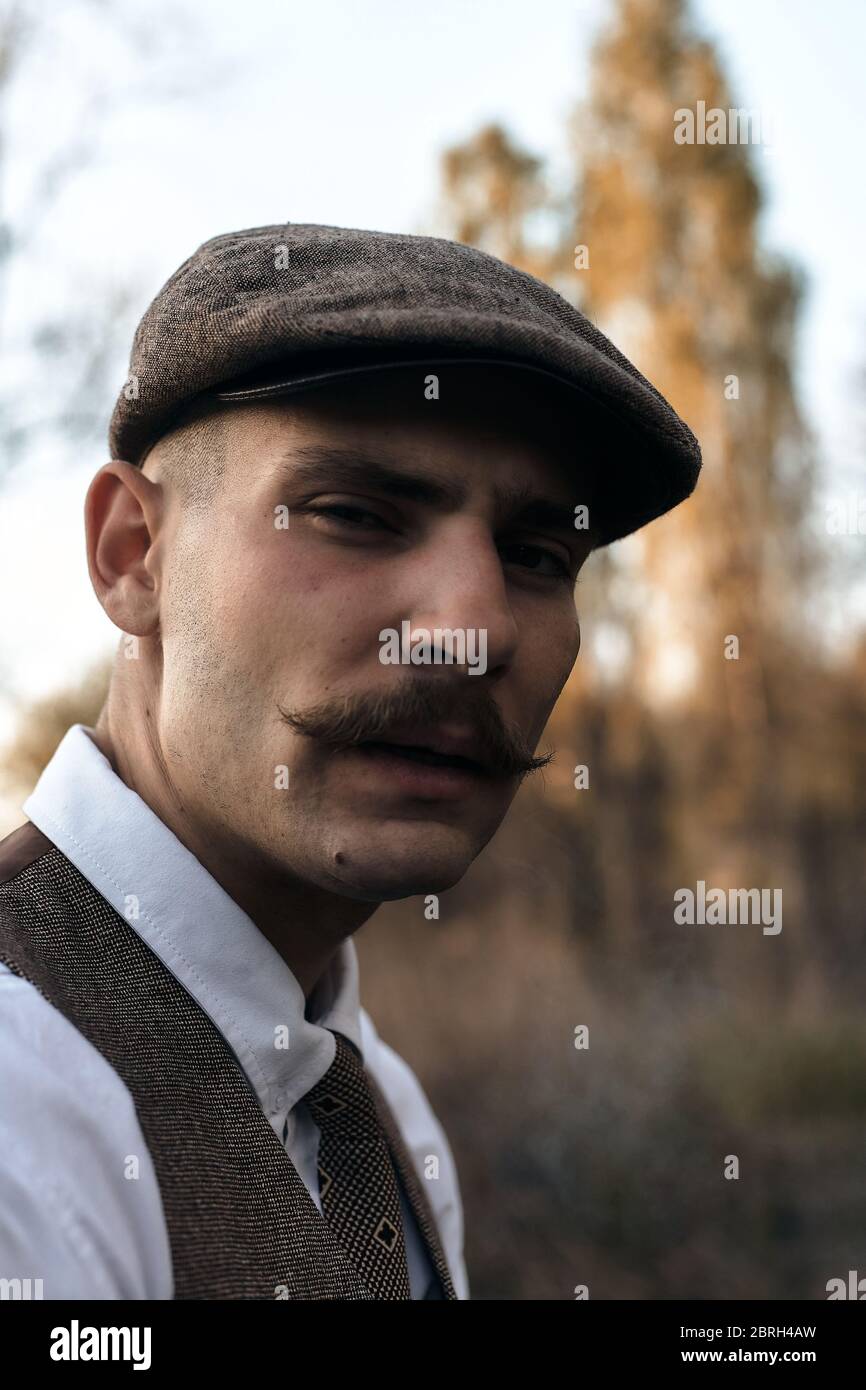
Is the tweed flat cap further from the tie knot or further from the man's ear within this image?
the tie knot

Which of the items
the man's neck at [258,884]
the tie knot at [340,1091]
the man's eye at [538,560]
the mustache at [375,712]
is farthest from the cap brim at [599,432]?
the tie knot at [340,1091]

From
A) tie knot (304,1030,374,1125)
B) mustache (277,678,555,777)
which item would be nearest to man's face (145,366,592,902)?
mustache (277,678,555,777)

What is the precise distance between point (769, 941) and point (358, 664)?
10.8 meters

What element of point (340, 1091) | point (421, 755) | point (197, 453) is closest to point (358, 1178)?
point (340, 1091)

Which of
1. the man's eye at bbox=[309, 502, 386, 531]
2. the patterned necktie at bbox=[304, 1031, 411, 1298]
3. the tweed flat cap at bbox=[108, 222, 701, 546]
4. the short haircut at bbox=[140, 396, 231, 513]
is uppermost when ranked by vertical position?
the tweed flat cap at bbox=[108, 222, 701, 546]

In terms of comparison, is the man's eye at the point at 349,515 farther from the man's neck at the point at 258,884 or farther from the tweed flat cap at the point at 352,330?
the man's neck at the point at 258,884

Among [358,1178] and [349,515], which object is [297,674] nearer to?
[349,515]

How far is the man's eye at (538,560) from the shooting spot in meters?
1.50

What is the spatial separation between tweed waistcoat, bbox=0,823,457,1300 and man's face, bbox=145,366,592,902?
0.64 feet

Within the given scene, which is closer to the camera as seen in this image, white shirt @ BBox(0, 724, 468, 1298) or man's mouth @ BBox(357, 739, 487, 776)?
white shirt @ BBox(0, 724, 468, 1298)

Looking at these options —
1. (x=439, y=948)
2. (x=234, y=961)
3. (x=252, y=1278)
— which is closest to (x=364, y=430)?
(x=234, y=961)

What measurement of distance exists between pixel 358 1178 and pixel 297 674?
661 mm

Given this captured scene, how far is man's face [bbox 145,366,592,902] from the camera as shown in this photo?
1.34 meters

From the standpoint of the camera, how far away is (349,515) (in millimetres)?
1371
